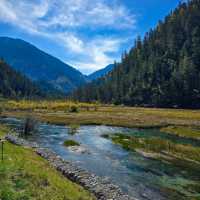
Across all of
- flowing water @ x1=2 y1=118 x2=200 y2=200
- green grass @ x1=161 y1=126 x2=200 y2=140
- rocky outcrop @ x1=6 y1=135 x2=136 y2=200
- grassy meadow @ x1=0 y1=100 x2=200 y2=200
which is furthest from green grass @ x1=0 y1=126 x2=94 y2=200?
green grass @ x1=161 y1=126 x2=200 y2=140

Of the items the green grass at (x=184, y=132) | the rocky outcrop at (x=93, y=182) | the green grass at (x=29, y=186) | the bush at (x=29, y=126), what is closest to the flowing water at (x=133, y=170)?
the rocky outcrop at (x=93, y=182)

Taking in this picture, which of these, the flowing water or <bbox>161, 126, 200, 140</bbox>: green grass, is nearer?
the flowing water

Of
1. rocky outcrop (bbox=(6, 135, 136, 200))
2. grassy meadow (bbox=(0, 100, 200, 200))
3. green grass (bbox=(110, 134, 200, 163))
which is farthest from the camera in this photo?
green grass (bbox=(110, 134, 200, 163))

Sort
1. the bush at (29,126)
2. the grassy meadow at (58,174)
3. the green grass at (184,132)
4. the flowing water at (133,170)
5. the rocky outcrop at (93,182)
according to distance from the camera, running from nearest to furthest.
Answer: the grassy meadow at (58,174), the rocky outcrop at (93,182), the flowing water at (133,170), the bush at (29,126), the green grass at (184,132)

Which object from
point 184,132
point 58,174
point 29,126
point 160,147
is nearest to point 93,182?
point 58,174

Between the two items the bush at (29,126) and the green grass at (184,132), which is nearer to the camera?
the bush at (29,126)

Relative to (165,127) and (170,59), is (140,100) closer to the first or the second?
(170,59)

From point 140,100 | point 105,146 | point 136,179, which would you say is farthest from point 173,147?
point 140,100

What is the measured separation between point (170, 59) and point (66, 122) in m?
126

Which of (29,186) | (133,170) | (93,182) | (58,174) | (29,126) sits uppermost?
(29,126)

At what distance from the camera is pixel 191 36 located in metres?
198

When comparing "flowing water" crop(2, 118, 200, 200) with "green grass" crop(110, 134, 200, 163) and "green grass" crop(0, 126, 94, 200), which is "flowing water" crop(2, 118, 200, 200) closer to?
"green grass" crop(110, 134, 200, 163)

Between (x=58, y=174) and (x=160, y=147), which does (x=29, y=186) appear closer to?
(x=58, y=174)

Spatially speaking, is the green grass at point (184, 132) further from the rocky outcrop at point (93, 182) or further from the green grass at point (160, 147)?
the rocky outcrop at point (93, 182)
